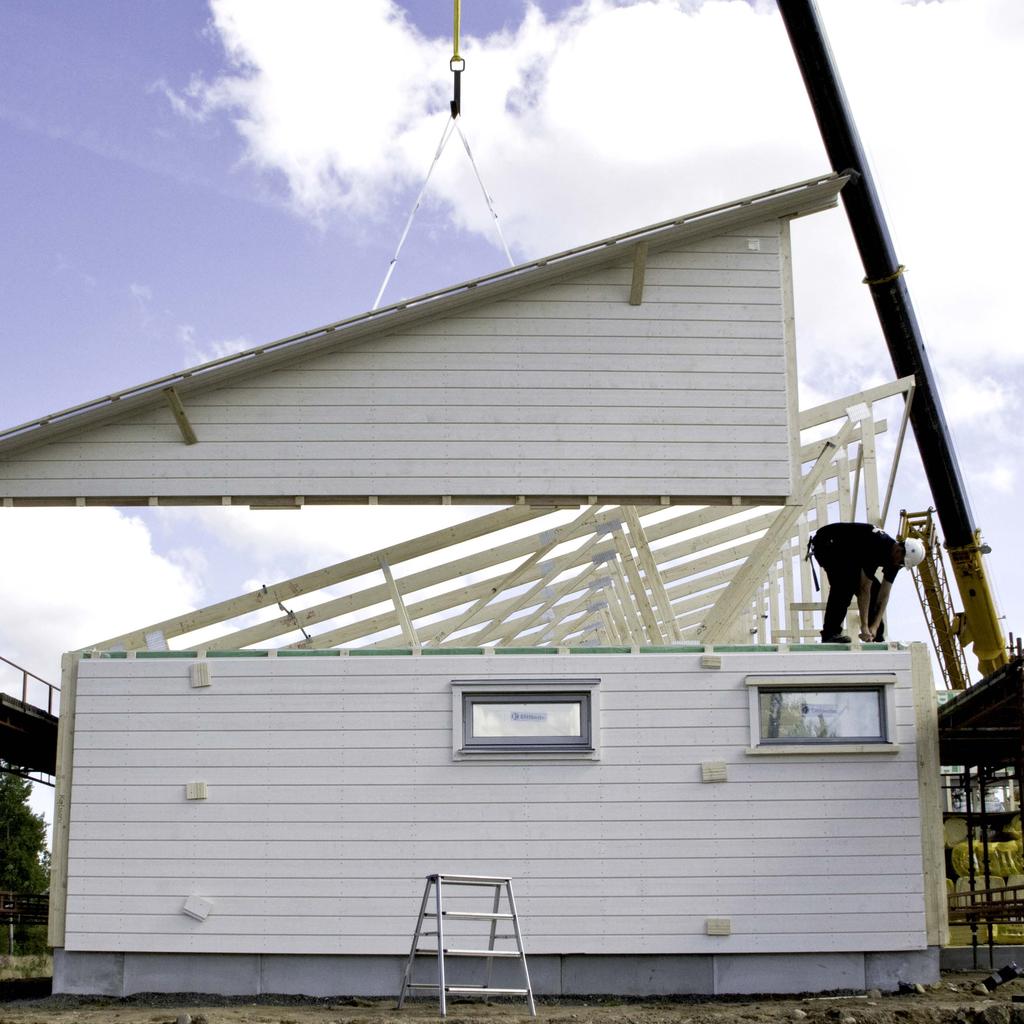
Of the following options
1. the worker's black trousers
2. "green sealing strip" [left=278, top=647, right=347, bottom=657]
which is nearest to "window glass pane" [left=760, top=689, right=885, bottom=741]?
the worker's black trousers

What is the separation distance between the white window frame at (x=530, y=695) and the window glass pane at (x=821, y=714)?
61.6 inches

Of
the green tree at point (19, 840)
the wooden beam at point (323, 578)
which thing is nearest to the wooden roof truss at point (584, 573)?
the wooden beam at point (323, 578)

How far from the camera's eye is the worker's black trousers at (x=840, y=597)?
15.1 metres

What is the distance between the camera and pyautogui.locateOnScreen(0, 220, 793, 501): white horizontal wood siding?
15031 mm

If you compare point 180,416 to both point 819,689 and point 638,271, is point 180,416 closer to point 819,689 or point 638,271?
point 638,271

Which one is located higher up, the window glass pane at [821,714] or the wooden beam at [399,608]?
the wooden beam at [399,608]

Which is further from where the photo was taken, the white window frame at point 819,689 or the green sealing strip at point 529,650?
the green sealing strip at point 529,650

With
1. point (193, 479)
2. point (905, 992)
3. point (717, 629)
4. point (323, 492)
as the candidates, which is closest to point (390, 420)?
point (323, 492)

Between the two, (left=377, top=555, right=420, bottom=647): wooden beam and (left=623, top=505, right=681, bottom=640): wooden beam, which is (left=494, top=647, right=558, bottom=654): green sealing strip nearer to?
(left=377, top=555, right=420, bottom=647): wooden beam

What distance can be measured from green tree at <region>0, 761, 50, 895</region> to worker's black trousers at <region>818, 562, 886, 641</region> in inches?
1307

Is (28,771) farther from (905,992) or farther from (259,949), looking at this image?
(905,992)

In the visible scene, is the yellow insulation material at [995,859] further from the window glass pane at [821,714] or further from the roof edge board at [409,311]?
the roof edge board at [409,311]

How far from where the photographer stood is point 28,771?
18750 mm

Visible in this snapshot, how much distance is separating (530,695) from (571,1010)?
288 centimetres
